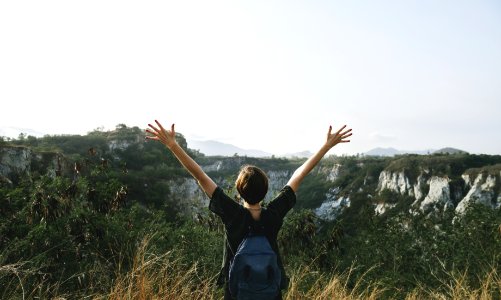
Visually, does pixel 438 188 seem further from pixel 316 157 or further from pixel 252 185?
pixel 252 185

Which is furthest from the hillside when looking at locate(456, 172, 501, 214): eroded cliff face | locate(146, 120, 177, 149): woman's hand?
locate(456, 172, 501, 214): eroded cliff face

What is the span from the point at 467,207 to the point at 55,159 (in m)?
41.6

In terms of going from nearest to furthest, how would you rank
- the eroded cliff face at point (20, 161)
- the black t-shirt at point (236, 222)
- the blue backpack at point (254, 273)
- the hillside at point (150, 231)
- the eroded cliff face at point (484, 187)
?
the blue backpack at point (254, 273)
the black t-shirt at point (236, 222)
the hillside at point (150, 231)
the eroded cliff face at point (20, 161)
the eroded cliff face at point (484, 187)

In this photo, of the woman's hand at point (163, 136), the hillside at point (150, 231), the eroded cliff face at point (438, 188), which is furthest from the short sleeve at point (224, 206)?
the eroded cliff face at point (438, 188)

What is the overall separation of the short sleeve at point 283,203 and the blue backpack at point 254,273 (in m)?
0.31

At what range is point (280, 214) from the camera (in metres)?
2.62

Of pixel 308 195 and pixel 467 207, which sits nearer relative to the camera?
pixel 467 207

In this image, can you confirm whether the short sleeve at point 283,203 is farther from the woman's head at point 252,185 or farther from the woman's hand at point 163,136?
the woman's hand at point 163,136

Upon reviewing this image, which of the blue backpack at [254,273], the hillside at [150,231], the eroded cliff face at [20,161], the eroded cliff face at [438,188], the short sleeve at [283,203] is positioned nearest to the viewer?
the blue backpack at [254,273]

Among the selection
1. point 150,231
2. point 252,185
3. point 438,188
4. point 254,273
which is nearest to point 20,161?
point 150,231

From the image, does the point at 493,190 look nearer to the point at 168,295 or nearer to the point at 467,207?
the point at 467,207

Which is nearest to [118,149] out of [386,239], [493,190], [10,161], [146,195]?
[146,195]

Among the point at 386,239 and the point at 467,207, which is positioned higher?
the point at 467,207

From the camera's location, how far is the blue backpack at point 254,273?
228cm
